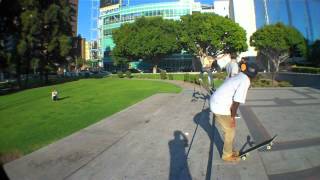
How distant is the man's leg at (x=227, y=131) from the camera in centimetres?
736

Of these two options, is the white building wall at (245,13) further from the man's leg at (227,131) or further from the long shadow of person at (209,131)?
the man's leg at (227,131)

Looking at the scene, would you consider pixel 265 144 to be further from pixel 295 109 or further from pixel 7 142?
pixel 295 109

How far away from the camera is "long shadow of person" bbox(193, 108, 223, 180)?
25.6 feet

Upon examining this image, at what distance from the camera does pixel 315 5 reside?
308 feet

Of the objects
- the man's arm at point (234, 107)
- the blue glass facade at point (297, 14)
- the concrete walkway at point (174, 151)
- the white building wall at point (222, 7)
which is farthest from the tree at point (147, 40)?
the man's arm at point (234, 107)

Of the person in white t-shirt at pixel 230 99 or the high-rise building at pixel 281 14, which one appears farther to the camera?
the high-rise building at pixel 281 14

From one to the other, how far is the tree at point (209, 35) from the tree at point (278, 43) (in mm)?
3739

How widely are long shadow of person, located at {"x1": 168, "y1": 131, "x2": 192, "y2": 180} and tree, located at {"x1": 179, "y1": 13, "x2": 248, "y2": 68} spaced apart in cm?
5776

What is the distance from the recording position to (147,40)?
68.5 meters

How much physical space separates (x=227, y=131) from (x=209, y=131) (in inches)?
131

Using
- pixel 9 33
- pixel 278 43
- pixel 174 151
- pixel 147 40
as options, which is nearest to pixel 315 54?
pixel 278 43

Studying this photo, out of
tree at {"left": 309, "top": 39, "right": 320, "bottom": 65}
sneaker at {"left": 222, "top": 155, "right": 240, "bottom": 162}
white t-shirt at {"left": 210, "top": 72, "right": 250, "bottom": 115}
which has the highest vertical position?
tree at {"left": 309, "top": 39, "right": 320, "bottom": 65}

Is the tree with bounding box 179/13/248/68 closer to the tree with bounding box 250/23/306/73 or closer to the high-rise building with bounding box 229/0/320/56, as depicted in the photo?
the tree with bounding box 250/23/306/73

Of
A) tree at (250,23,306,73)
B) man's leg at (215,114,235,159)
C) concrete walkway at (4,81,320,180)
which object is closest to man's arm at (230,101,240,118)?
man's leg at (215,114,235,159)
